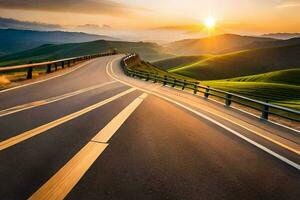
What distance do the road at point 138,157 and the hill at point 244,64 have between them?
135m

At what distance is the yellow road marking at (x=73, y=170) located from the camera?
4.71 metres

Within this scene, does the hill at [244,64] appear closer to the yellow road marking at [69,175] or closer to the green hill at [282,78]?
the green hill at [282,78]

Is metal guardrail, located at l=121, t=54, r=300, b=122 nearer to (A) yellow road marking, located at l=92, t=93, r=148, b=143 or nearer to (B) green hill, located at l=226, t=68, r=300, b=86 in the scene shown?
(A) yellow road marking, located at l=92, t=93, r=148, b=143

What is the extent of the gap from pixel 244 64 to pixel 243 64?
0.82 m

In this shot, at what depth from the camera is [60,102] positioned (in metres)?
14.2

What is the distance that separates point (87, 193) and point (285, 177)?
3.73m

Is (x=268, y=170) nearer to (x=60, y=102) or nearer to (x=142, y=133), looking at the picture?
(x=142, y=133)

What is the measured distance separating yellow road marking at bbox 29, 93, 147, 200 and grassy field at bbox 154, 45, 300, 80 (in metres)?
138

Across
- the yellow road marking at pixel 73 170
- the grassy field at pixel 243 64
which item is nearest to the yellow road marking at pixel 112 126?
the yellow road marking at pixel 73 170

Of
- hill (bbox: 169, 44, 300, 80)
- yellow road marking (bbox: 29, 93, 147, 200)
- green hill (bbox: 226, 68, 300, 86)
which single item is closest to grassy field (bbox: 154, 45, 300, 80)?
hill (bbox: 169, 44, 300, 80)

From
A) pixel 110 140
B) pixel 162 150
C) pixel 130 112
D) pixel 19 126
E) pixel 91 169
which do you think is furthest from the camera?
pixel 130 112

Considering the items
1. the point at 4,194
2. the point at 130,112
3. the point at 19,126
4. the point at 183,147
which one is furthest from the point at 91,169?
the point at 130,112

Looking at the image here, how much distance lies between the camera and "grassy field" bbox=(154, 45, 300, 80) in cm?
15638

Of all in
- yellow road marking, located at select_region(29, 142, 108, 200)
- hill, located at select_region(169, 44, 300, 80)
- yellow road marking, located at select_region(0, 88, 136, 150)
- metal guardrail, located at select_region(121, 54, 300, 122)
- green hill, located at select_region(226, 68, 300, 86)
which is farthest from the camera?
hill, located at select_region(169, 44, 300, 80)
